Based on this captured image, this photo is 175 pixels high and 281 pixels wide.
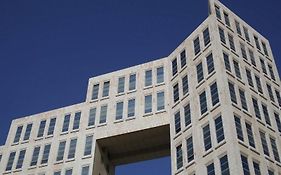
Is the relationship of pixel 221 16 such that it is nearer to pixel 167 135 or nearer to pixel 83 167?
pixel 167 135

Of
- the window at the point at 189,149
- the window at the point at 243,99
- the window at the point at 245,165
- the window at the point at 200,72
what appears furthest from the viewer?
the window at the point at 200,72

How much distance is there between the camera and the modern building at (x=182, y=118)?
47312 millimetres

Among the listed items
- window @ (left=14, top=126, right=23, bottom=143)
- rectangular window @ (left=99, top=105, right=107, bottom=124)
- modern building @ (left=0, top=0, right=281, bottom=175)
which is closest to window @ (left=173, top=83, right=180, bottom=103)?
modern building @ (left=0, top=0, right=281, bottom=175)

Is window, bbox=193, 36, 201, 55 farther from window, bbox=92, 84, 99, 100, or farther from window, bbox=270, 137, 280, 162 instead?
window, bbox=92, 84, 99, 100

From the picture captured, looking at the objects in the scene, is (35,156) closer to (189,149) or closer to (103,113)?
(103,113)

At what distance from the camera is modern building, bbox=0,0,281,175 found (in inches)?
1863

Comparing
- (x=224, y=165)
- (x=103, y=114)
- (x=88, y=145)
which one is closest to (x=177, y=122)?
(x=224, y=165)

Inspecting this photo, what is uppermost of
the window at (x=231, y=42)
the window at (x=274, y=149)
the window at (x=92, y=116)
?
the window at (x=231, y=42)

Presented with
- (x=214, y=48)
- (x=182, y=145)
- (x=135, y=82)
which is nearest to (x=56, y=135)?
(x=135, y=82)

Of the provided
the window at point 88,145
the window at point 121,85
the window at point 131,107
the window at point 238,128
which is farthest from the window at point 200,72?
the window at point 88,145

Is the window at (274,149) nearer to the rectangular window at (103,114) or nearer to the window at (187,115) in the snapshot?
the window at (187,115)

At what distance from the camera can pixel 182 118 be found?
5431 centimetres

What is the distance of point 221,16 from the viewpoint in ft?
196

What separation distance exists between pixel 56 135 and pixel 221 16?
27.8 meters
